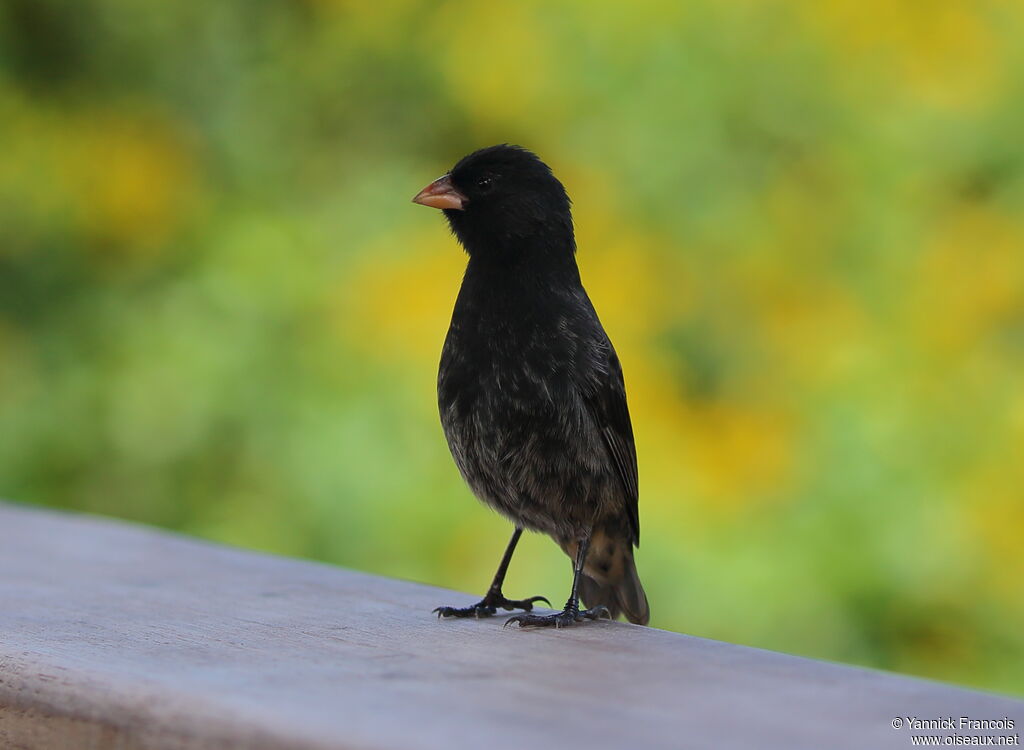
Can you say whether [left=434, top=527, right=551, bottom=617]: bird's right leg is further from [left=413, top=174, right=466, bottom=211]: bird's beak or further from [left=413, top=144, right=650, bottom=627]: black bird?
[left=413, top=174, right=466, bottom=211]: bird's beak

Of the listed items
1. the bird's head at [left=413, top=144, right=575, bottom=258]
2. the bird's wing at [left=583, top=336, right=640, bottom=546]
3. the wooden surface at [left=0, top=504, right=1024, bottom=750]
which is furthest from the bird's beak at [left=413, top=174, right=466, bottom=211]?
the wooden surface at [left=0, top=504, right=1024, bottom=750]

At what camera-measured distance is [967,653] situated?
378 centimetres

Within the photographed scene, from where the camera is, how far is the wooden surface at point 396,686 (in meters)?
1.21

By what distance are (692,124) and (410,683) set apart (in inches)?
121

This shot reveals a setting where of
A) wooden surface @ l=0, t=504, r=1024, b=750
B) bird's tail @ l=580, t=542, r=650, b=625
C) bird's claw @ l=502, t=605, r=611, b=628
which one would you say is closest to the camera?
wooden surface @ l=0, t=504, r=1024, b=750

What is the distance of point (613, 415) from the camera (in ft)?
7.58

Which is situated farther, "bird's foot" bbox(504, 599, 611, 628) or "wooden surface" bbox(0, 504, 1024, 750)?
"bird's foot" bbox(504, 599, 611, 628)

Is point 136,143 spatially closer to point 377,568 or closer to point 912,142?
point 377,568

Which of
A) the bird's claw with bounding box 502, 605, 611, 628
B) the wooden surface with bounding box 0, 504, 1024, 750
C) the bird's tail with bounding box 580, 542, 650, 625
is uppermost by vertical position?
the bird's tail with bounding box 580, 542, 650, 625

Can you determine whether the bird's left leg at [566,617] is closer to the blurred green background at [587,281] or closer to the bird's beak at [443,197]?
the bird's beak at [443,197]

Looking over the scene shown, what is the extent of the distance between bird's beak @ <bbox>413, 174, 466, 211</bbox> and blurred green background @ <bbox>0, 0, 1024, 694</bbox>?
1.48 m

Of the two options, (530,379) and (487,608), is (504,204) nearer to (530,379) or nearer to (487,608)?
(530,379)

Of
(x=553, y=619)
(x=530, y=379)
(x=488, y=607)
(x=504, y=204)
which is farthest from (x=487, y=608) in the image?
(x=504, y=204)

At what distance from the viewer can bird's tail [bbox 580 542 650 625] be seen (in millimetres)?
2453
